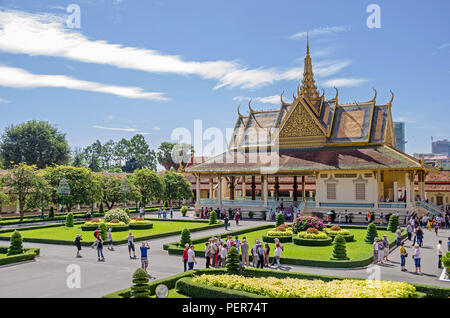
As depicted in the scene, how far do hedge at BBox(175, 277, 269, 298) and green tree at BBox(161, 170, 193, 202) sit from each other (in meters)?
47.0

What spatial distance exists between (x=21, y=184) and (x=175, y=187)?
26725 mm

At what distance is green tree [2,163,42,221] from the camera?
41.0m

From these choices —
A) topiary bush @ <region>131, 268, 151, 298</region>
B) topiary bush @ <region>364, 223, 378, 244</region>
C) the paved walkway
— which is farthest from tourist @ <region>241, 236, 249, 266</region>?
topiary bush @ <region>364, 223, 378, 244</region>

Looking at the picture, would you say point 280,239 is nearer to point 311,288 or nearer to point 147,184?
point 311,288

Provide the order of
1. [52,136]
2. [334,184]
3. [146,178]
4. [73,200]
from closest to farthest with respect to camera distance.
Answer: [334,184] → [73,200] → [146,178] → [52,136]

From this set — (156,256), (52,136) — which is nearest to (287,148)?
(156,256)

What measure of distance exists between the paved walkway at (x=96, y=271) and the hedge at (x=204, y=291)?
246 cm

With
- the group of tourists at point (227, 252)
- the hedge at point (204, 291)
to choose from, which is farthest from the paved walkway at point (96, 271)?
the hedge at point (204, 291)

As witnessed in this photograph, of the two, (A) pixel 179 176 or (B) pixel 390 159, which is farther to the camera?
(A) pixel 179 176

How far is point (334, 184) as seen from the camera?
140 ft

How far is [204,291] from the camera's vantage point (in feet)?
47.3

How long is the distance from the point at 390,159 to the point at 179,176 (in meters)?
35.9

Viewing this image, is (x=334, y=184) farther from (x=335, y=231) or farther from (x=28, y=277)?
(x=28, y=277)
